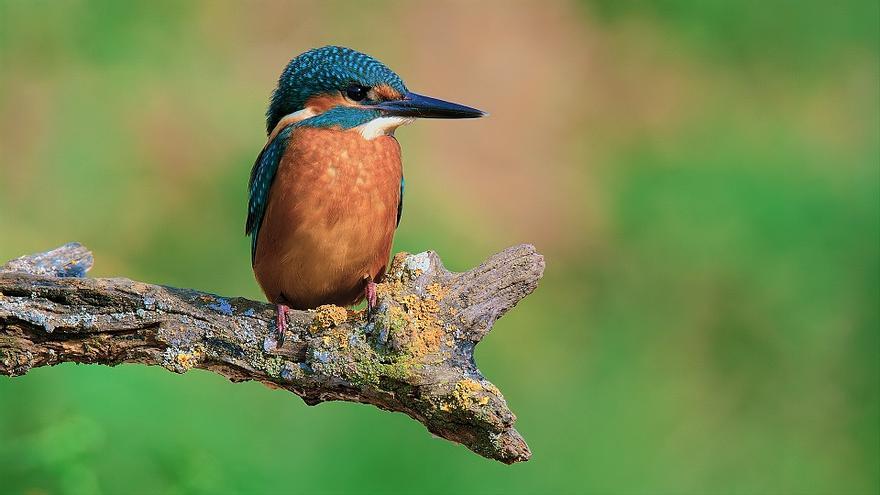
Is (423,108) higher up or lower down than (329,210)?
higher up

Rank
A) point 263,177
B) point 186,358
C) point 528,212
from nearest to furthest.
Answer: point 186,358
point 263,177
point 528,212

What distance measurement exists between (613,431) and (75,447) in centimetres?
213

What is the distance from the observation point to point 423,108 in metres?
3.18

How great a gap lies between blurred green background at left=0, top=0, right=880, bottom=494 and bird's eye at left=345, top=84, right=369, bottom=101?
3.66 ft

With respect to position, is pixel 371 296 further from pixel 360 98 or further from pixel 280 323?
pixel 360 98

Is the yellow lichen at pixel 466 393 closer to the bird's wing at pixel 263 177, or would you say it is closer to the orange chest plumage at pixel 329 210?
the orange chest plumage at pixel 329 210

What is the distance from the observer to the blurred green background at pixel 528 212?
13.8 feet

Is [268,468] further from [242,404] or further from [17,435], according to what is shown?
[17,435]

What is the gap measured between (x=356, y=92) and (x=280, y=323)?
0.74 m

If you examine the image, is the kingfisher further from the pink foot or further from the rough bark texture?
the rough bark texture

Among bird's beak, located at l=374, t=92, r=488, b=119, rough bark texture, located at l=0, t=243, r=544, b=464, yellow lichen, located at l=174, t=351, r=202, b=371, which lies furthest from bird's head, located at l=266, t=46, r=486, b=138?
yellow lichen, located at l=174, t=351, r=202, b=371

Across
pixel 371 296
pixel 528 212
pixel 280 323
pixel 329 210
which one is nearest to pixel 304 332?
pixel 280 323

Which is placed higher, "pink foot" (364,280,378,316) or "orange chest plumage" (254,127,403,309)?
"orange chest plumage" (254,127,403,309)

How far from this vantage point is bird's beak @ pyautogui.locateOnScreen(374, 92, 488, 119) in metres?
3.18
